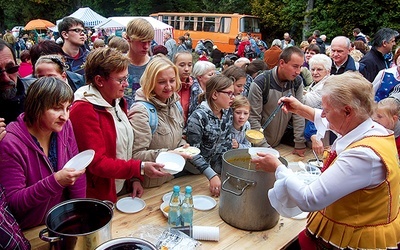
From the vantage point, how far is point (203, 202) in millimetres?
2055

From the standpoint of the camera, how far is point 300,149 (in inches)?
121

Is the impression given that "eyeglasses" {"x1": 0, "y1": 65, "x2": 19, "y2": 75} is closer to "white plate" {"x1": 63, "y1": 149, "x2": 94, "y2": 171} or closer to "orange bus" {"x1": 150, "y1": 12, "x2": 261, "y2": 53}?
"white plate" {"x1": 63, "y1": 149, "x2": 94, "y2": 171}

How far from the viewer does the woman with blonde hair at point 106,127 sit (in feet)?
5.92

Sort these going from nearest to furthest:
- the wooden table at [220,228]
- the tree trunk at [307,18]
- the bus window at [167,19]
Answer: the wooden table at [220,228] → the tree trunk at [307,18] → the bus window at [167,19]

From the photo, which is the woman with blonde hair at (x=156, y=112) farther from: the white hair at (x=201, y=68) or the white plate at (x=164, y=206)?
the white hair at (x=201, y=68)

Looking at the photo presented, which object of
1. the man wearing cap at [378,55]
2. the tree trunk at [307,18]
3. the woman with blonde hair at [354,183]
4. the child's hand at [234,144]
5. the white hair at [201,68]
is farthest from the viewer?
the tree trunk at [307,18]

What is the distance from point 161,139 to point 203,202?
517 mm

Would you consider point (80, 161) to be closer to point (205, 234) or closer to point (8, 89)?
point (205, 234)

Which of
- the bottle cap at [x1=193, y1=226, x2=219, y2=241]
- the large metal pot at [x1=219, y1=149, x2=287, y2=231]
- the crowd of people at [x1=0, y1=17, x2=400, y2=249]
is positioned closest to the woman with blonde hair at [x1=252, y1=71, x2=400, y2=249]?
the crowd of people at [x1=0, y1=17, x2=400, y2=249]

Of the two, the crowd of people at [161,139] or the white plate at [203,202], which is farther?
the white plate at [203,202]

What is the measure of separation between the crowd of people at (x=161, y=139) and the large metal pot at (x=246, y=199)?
92 mm

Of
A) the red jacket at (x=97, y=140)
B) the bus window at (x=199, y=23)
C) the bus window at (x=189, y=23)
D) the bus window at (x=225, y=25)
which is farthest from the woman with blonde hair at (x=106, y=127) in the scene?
the bus window at (x=189, y=23)

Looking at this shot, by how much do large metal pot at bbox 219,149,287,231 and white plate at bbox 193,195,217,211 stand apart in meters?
0.15

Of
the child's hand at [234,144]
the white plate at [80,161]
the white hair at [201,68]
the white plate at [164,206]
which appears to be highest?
the white hair at [201,68]
